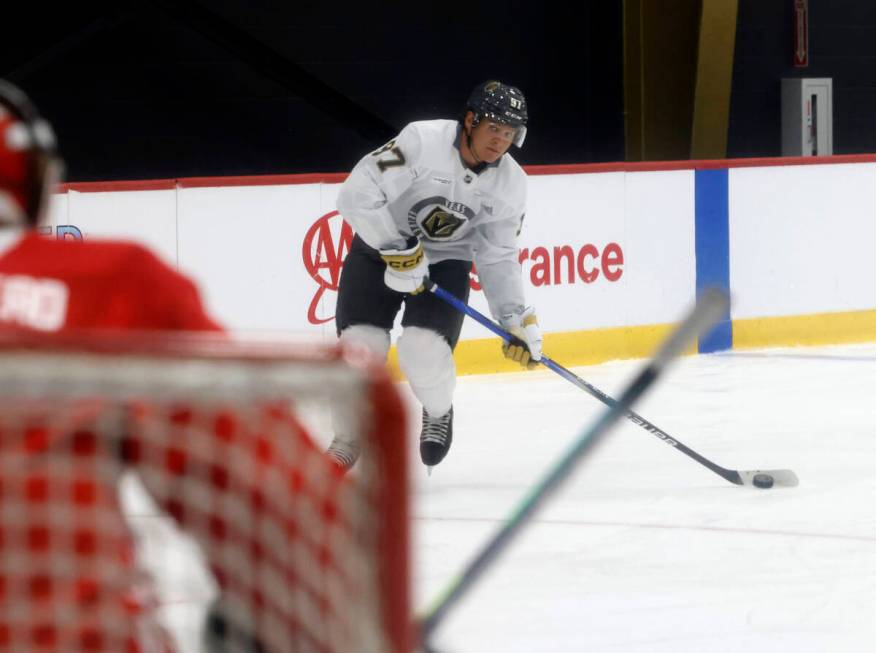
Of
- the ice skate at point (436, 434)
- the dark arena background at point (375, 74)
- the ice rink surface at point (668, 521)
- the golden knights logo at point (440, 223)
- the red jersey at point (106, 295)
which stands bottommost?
the ice rink surface at point (668, 521)

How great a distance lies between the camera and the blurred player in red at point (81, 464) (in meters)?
0.97

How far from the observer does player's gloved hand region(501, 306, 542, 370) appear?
164 inches

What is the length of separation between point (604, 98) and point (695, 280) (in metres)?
3.74

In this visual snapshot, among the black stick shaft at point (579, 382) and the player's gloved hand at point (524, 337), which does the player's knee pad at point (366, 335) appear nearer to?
the black stick shaft at point (579, 382)

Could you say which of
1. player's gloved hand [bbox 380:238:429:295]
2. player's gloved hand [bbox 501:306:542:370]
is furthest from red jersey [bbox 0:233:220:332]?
player's gloved hand [bbox 501:306:542:370]

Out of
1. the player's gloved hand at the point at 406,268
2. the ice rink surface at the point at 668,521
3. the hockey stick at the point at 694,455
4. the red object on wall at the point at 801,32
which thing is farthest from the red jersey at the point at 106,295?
the red object on wall at the point at 801,32

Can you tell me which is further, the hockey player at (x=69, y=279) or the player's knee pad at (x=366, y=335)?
the player's knee pad at (x=366, y=335)

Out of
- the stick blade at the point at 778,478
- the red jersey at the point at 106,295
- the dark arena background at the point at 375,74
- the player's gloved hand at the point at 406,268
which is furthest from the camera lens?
the dark arena background at the point at 375,74

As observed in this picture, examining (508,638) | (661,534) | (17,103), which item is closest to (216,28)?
(661,534)

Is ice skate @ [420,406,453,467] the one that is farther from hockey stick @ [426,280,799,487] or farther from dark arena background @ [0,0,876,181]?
dark arena background @ [0,0,876,181]

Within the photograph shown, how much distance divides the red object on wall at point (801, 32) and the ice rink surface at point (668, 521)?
474 centimetres

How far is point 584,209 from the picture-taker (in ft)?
20.4

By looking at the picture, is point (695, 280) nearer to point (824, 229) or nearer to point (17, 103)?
point (824, 229)

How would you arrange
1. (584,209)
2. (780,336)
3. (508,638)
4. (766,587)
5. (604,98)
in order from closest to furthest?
1. (508,638)
2. (766,587)
3. (584,209)
4. (780,336)
5. (604,98)
